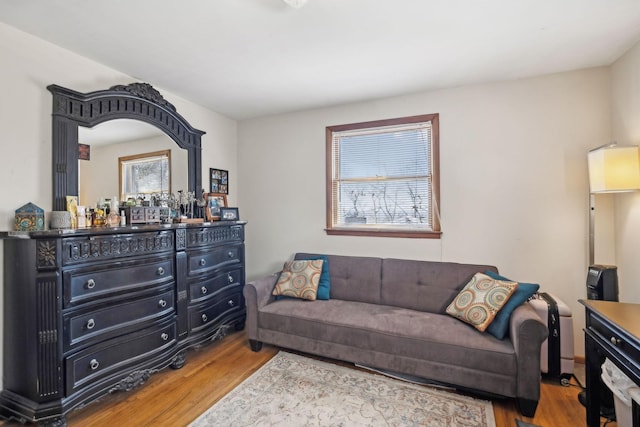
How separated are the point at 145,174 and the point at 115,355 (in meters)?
1.54

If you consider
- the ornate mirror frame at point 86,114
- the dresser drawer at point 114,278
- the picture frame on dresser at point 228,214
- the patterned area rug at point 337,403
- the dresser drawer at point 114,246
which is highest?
the ornate mirror frame at point 86,114

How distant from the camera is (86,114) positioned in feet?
7.55

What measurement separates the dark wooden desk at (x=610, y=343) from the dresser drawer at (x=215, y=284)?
281 centimetres

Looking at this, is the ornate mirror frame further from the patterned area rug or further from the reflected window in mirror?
the patterned area rug

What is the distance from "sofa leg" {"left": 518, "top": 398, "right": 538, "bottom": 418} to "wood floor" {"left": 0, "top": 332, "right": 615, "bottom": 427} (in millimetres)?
30

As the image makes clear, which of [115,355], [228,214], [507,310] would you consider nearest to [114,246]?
[115,355]

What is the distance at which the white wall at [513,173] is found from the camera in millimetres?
2617

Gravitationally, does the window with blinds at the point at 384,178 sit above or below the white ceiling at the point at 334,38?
below

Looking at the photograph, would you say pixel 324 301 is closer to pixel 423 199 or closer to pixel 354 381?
pixel 354 381

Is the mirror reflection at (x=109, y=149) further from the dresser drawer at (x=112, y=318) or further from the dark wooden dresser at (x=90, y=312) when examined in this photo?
the dresser drawer at (x=112, y=318)

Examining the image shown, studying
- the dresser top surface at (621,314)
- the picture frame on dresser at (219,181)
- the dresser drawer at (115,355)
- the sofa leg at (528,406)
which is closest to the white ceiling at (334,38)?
the picture frame on dresser at (219,181)

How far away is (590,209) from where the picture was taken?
238 cm

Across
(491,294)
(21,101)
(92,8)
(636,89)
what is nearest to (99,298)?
(21,101)

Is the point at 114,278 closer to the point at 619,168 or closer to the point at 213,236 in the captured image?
the point at 213,236
